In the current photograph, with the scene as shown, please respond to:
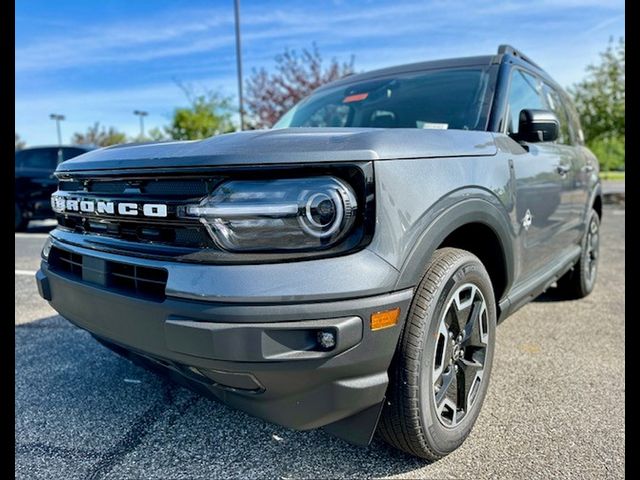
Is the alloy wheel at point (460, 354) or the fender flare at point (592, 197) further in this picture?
the fender flare at point (592, 197)

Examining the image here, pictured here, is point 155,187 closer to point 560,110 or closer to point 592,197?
point 560,110

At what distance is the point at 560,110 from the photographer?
3951mm

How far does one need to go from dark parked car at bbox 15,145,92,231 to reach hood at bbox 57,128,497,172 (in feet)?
29.7

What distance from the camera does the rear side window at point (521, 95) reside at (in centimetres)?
277

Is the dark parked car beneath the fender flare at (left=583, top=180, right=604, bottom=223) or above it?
above

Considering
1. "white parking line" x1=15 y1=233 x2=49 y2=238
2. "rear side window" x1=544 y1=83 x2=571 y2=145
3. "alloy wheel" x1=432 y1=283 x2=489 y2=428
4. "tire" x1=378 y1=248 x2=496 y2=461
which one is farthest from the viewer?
"white parking line" x1=15 y1=233 x2=49 y2=238

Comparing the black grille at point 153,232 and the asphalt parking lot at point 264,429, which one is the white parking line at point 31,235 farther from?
the black grille at point 153,232

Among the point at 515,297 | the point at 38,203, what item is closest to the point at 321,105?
the point at 515,297

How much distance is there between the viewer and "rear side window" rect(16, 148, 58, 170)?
9867 mm

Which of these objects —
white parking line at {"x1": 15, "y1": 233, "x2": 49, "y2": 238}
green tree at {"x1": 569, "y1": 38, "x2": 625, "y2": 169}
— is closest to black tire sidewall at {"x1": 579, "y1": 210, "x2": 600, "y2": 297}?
white parking line at {"x1": 15, "y1": 233, "x2": 49, "y2": 238}

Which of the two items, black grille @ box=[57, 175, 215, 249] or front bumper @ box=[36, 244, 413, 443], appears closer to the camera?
front bumper @ box=[36, 244, 413, 443]

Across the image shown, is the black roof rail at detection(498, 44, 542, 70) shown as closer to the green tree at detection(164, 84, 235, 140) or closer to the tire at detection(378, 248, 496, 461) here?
the tire at detection(378, 248, 496, 461)

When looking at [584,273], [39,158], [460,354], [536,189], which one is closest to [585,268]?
[584,273]

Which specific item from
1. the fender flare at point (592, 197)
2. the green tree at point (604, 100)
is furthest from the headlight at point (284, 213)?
the green tree at point (604, 100)
